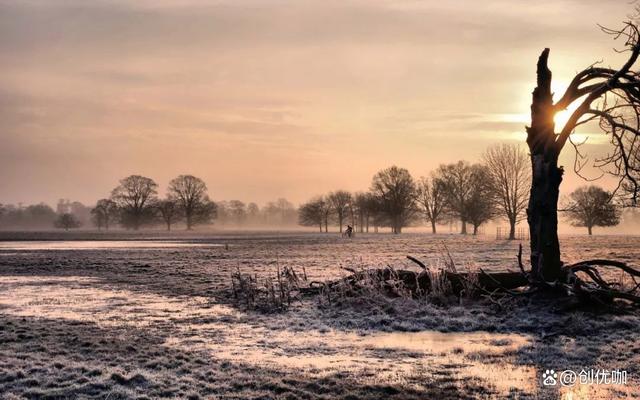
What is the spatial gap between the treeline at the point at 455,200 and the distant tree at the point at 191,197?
81.5 feet

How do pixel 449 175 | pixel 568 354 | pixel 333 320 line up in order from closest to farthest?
pixel 568 354, pixel 333 320, pixel 449 175

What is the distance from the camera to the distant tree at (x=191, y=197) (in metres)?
137

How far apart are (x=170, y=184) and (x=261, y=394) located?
446 ft

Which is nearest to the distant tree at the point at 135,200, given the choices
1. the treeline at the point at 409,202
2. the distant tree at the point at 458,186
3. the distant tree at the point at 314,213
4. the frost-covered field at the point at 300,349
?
the treeline at the point at 409,202

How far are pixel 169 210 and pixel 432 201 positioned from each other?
6270cm

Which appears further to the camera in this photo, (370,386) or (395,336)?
(395,336)

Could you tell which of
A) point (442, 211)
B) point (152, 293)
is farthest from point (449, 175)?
point (152, 293)

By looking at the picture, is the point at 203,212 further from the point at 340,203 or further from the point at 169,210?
the point at 340,203

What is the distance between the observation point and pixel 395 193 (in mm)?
109875

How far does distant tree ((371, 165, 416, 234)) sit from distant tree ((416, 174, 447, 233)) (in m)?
2.23

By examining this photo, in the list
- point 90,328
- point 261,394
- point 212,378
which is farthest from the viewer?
point 90,328

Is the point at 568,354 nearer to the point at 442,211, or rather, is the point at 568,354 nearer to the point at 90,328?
the point at 90,328

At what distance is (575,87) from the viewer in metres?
16.6

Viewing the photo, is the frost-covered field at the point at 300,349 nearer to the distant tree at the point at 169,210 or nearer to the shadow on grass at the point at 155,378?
the shadow on grass at the point at 155,378
